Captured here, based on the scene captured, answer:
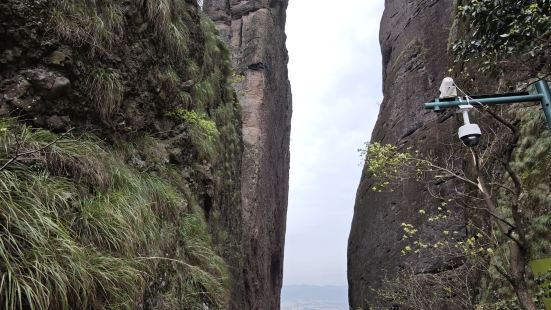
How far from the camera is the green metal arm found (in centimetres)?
523

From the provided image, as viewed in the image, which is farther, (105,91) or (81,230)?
(105,91)

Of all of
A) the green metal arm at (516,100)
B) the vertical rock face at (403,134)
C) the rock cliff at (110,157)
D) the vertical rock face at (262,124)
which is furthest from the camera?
the vertical rock face at (262,124)

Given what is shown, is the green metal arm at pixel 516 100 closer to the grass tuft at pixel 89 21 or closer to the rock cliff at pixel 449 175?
the rock cliff at pixel 449 175

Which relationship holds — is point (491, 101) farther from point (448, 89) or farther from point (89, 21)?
point (89, 21)

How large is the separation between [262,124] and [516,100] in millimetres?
21381

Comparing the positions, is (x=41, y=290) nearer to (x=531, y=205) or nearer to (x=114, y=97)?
(x=114, y=97)

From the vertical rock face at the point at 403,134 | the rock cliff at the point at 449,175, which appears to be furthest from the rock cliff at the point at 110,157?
the vertical rock face at the point at 403,134

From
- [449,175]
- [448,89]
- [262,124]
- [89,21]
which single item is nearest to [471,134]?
[448,89]

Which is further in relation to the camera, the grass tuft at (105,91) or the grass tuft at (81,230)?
the grass tuft at (105,91)

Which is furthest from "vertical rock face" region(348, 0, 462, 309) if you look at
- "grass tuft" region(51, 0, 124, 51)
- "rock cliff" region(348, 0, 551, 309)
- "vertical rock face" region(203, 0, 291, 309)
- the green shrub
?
"grass tuft" region(51, 0, 124, 51)

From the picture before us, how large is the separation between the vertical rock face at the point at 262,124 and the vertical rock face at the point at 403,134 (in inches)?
213

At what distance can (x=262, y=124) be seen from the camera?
26359mm

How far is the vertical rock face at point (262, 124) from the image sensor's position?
22.9 metres

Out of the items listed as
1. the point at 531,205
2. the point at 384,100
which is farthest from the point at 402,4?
the point at 531,205
